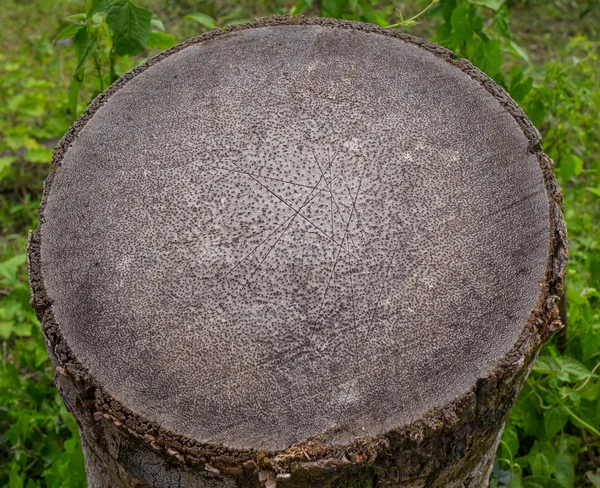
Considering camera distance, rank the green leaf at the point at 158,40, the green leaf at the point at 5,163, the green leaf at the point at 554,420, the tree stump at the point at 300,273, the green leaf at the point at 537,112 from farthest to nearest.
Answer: the green leaf at the point at 5,163, the green leaf at the point at 537,112, the green leaf at the point at 158,40, the green leaf at the point at 554,420, the tree stump at the point at 300,273

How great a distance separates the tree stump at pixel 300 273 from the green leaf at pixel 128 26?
0.45 m

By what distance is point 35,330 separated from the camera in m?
2.45

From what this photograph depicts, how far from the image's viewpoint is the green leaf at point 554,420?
2.15 m

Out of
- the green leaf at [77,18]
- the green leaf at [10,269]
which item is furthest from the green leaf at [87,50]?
the green leaf at [10,269]

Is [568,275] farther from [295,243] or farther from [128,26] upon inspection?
[128,26]

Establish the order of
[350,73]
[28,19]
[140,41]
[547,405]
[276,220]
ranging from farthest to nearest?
[28,19]
[547,405]
[140,41]
[350,73]
[276,220]

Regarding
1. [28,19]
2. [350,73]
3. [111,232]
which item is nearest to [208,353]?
[111,232]

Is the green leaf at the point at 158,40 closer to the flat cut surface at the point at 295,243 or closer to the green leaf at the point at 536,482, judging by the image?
the flat cut surface at the point at 295,243

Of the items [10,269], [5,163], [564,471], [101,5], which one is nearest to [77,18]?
[101,5]

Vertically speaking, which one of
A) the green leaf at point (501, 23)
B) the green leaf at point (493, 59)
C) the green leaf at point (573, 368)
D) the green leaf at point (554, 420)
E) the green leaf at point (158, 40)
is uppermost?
the green leaf at point (158, 40)

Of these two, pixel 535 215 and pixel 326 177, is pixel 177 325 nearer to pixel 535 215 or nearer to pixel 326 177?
pixel 326 177

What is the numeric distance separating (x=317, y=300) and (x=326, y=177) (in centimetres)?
30

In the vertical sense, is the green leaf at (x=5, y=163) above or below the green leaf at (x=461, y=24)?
below

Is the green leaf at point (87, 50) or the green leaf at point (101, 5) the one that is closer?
the green leaf at point (101, 5)
